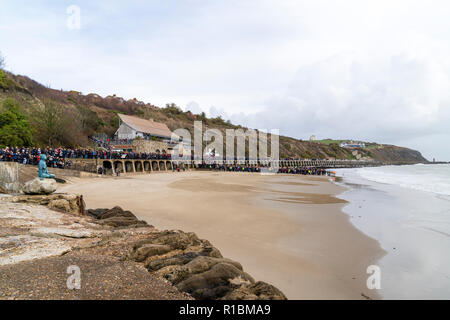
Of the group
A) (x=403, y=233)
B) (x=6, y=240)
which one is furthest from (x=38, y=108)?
(x=403, y=233)

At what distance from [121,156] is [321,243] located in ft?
103

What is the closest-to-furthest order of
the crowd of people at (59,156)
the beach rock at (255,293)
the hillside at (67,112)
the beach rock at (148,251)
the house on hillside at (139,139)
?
the beach rock at (255,293) < the beach rock at (148,251) < the crowd of people at (59,156) < the hillside at (67,112) < the house on hillside at (139,139)

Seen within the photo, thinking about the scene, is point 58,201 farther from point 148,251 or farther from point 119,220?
point 148,251

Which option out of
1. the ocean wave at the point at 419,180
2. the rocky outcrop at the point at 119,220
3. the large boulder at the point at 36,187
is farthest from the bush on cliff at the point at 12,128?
the ocean wave at the point at 419,180

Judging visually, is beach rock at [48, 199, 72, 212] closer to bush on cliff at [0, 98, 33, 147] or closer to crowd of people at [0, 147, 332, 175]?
crowd of people at [0, 147, 332, 175]

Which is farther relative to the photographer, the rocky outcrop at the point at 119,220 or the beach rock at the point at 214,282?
the rocky outcrop at the point at 119,220

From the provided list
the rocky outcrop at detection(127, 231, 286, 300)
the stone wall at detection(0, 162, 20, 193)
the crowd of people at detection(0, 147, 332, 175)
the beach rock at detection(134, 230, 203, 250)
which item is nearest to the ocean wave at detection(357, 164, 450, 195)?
the beach rock at detection(134, 230, 203, 250)

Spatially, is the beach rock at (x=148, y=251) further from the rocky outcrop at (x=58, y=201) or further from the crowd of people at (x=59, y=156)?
the crowd of people at (x=59, y=156)

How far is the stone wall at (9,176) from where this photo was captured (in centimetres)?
1219

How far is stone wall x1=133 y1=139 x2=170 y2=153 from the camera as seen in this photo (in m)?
46.2

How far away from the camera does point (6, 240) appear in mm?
4828

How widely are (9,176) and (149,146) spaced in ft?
118

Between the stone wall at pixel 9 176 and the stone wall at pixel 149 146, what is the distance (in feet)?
111

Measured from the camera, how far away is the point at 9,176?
1253 centimetres
